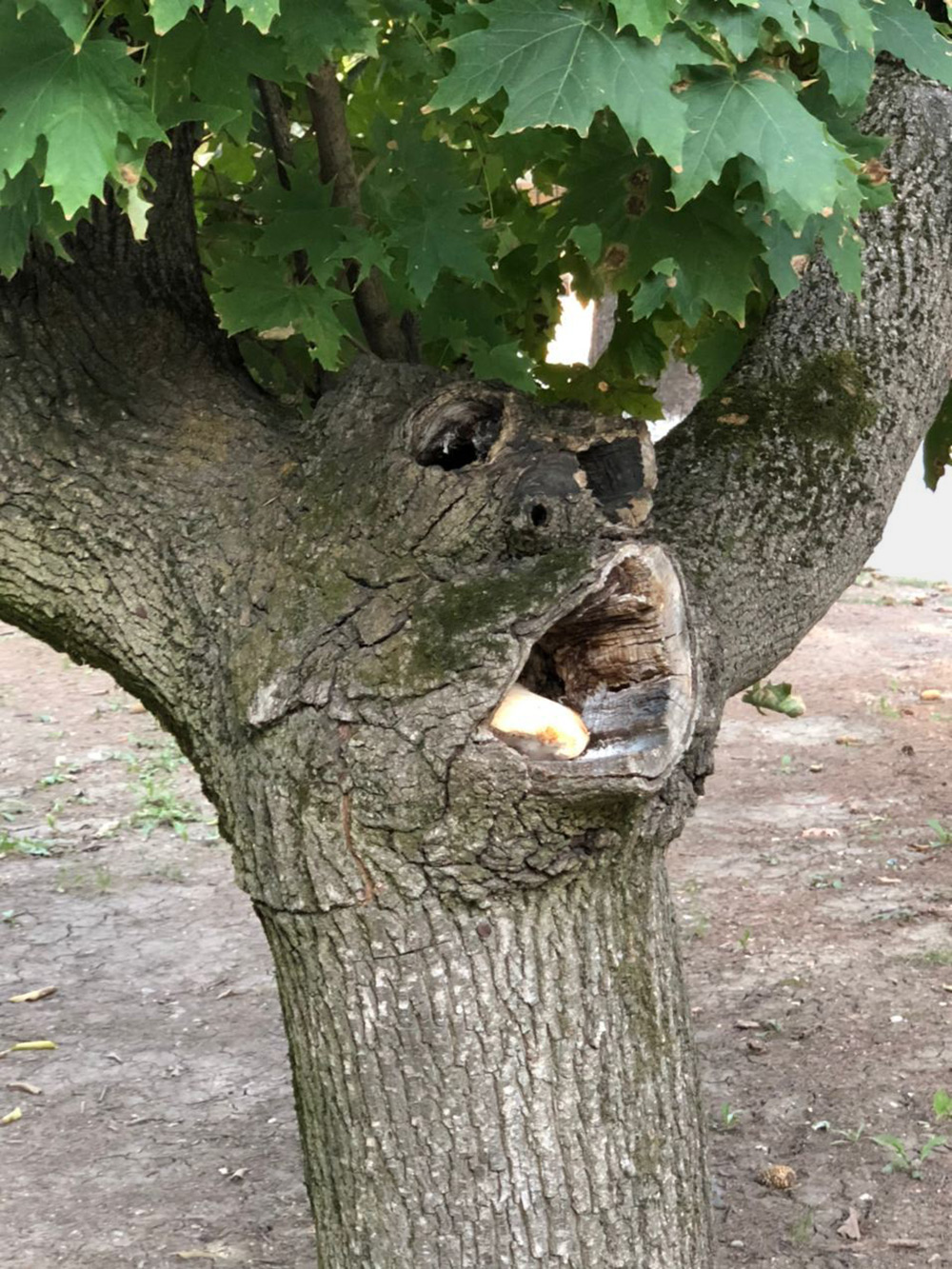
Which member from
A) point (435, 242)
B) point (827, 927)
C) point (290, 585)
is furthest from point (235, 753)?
point (827, 927)

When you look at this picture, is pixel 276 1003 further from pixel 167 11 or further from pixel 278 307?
pixel 167 11

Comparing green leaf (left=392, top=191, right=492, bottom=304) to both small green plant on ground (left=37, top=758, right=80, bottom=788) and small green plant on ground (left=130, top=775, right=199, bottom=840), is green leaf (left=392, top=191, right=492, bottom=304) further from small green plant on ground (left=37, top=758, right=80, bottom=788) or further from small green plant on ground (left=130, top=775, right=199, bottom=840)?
small green plant on ground (left=37, top=758, right=80, bottom=788)

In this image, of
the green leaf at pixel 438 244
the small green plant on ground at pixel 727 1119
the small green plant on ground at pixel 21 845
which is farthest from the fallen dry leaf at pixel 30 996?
the green leaf at pixel 438 244

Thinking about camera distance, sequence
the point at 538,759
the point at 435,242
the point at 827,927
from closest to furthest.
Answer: the point at 538,759 < the point at 435,242 < the point at 827,927

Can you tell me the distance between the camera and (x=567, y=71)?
204 cm

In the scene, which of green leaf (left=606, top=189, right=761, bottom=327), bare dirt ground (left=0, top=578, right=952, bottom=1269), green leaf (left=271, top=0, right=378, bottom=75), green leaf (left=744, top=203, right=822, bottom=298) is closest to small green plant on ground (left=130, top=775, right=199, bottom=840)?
bare dirt ground (left=0, top=578, right=952, bottom=1269)

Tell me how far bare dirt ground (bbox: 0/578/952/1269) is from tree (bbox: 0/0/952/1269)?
1247 millimetres

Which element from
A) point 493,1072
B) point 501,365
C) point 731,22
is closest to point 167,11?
point 731,22

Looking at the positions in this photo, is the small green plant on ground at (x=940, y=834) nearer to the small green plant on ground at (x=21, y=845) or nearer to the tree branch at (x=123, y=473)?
the small green plant on ground at (x=21, y=845)

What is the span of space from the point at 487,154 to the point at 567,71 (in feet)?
5.14

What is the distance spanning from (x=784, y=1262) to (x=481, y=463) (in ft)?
6.81

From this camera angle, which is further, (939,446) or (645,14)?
(939,446)

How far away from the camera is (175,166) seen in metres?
3.08

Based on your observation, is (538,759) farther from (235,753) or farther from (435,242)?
(435,242)
